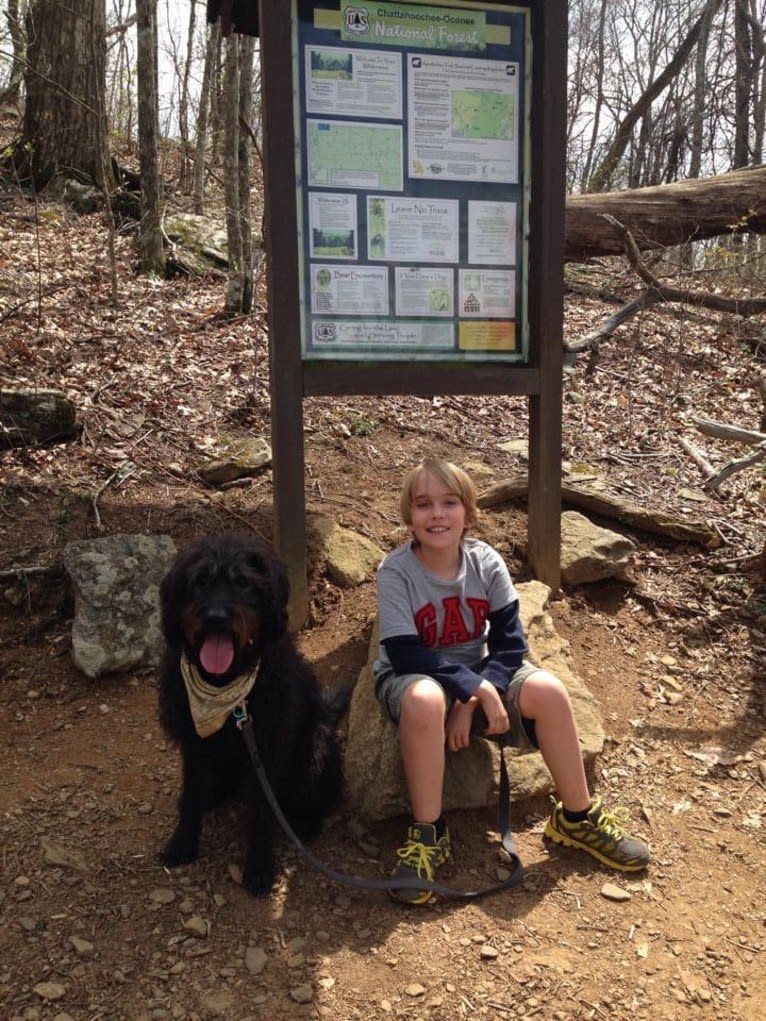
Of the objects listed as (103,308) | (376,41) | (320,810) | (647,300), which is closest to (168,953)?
(320,810)

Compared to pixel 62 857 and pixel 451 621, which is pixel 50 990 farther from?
pixel 451 621

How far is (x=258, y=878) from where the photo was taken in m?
2.83

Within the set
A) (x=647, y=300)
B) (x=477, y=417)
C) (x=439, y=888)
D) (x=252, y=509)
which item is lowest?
(x=439, y=888)

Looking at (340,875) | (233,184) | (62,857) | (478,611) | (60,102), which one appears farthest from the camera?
(60,102)

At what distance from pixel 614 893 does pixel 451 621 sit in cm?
116

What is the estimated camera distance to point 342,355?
164 inches

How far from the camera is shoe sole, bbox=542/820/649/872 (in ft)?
9.88

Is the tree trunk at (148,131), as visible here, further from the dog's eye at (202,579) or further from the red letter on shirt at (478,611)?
the dog's eye at (202,579)

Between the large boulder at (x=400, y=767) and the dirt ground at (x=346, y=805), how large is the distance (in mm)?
121

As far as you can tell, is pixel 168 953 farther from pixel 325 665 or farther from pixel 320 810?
pixel 325 665

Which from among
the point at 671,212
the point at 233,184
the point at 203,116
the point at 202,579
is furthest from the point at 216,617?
the point at 203,116

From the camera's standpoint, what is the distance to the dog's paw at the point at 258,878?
111 inches

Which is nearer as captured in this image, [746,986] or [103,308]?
[746,986]

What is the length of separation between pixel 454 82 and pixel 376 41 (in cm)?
45
